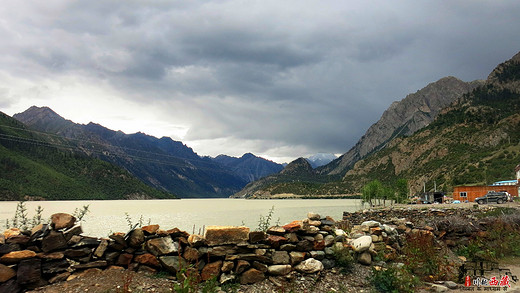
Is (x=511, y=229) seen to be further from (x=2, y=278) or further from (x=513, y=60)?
(x=513, y=60)

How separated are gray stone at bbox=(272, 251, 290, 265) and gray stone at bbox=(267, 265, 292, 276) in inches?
6.0

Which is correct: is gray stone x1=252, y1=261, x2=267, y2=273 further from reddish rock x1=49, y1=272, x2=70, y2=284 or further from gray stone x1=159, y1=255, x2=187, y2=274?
reddish rock x1=49, y1=272, x2=70, y2=284

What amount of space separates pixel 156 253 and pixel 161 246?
9.4 inches

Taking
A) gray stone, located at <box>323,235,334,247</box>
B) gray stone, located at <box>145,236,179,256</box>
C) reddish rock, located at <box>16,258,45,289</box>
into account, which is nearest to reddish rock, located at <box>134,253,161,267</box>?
gray stone, located at <box>145,236,179,256</box>

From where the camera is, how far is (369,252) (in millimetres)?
10953

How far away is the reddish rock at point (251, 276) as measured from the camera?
8.41 m

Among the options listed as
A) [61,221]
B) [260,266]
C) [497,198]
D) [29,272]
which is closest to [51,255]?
[29,272]

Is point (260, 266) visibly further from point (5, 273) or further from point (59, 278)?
point (5, 273)

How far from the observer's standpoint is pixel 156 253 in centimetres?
820

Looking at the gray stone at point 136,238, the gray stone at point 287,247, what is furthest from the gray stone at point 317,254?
the gray stone at point 136,238

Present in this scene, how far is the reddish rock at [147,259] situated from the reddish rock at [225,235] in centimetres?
145

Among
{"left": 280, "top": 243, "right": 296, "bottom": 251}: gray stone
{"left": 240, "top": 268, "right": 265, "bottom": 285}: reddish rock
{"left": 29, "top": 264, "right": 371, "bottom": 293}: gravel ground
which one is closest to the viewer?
{"left": 29, "top": 264, "right": 371, "bottom": 293}: gravel ground

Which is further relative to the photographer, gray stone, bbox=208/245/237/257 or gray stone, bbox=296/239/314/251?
gray stone, bbox=296/239/314/251

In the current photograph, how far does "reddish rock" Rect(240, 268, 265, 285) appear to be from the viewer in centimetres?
841
